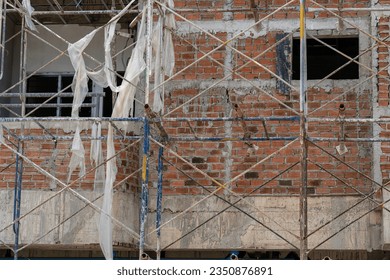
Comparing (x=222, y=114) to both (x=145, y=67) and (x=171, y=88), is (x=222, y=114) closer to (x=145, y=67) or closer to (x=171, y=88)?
(x=171, y=88)

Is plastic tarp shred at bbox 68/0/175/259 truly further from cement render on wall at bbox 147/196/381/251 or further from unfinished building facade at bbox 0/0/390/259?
cement render on wall at bbox 147/196/381/251

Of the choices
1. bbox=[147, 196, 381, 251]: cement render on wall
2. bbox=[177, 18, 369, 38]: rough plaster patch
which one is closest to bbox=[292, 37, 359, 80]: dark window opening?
bbox=[177, 18, 369, 38]: rough plaster patch

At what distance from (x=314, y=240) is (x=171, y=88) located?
2.83 m

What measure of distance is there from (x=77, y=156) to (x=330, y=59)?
4.02 meters

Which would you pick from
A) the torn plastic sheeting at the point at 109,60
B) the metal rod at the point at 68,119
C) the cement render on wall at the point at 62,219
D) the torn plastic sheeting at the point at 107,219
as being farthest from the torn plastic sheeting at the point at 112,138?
the cement render on wall at the point at 62,219

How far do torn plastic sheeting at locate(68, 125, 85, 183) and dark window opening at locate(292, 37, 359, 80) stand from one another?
3345 mm

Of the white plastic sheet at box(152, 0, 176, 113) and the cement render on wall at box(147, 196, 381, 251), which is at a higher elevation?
the white plastic sheet at box(152, 0, 176, 113)

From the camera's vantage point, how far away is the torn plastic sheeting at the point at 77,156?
466 inches

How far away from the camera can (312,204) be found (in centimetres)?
1262

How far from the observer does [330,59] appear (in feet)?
45.0

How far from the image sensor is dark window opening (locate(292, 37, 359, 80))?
13539 mm

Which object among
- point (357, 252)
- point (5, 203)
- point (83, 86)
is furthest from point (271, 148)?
point (5, 203)

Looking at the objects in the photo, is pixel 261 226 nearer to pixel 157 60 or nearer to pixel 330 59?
pixel 157 60

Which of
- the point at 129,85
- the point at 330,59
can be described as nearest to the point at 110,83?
the point at 129,85
